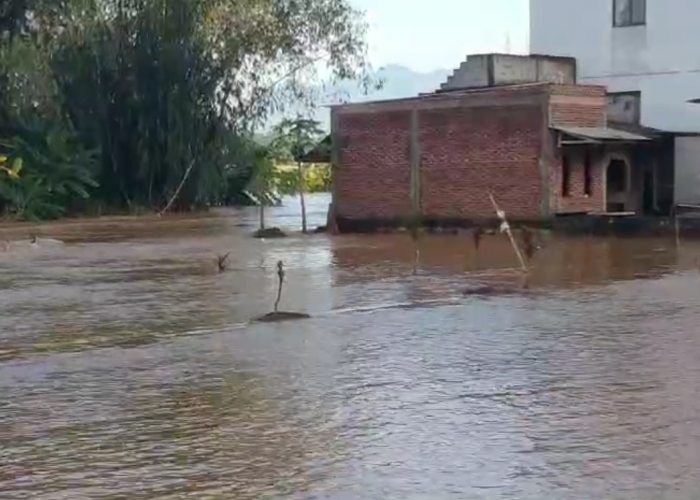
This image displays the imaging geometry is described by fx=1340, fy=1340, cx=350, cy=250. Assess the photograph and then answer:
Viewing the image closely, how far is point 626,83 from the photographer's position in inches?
1512

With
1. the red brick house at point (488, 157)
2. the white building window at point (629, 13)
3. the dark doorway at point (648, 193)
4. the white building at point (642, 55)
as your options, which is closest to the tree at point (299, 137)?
the red brick house at point (488, 157)

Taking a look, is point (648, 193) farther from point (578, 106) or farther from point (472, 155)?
point (472, 155)

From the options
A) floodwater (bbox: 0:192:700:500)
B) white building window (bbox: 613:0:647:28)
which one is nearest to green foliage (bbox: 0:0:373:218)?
white building window (bbox: 613:0:647:28)

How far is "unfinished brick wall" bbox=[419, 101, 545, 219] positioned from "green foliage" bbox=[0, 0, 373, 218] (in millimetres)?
9584

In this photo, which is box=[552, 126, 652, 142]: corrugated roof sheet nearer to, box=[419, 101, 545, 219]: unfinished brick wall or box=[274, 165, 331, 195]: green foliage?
box=[419, 101, 545, 219]: unfinished brick wall

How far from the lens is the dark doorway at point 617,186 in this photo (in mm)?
35656

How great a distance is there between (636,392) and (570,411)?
97 centimetres

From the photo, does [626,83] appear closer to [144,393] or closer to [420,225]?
[420,225]

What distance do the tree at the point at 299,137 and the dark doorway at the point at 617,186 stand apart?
9.21 metres

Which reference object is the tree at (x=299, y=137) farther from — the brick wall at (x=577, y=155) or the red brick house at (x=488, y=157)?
the brick wall at (x=577, y=155)

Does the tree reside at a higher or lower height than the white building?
lower

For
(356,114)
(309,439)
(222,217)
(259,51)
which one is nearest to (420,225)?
(356,114)

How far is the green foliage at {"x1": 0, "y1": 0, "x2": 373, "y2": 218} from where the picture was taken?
4556 centimetres

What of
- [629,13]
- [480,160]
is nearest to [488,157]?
[480,160]
